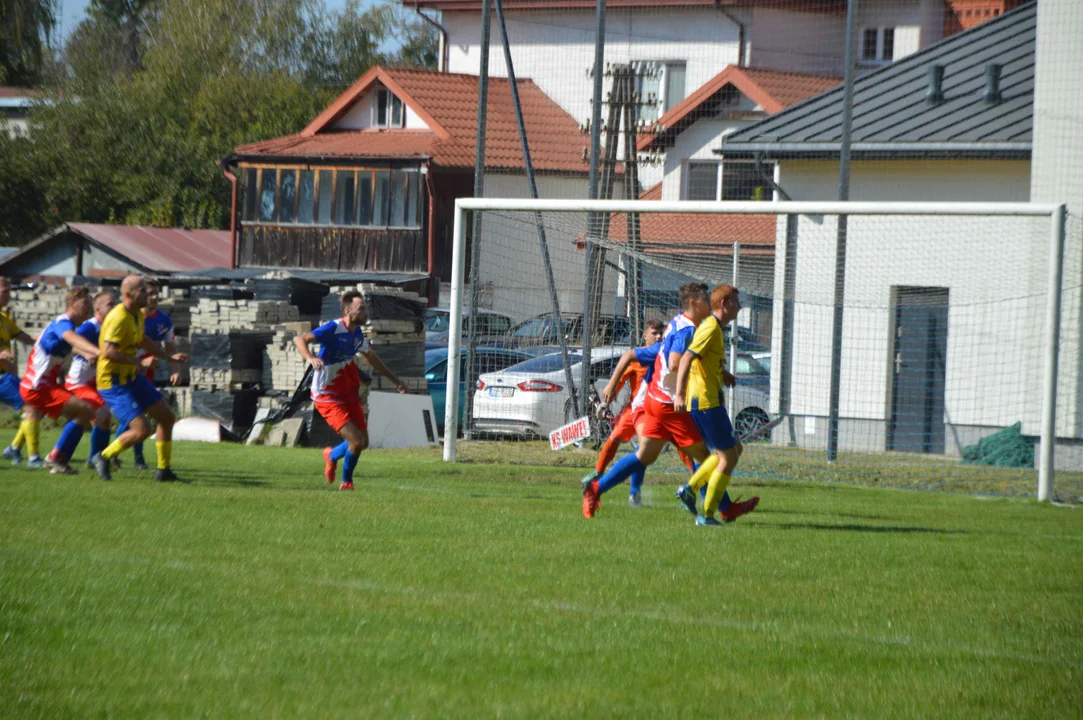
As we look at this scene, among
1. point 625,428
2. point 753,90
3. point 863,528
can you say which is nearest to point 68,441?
point 625,428

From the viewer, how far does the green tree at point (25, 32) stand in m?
15.8

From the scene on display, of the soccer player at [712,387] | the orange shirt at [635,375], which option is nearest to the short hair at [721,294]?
the soccer player at [712,387]

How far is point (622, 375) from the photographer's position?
1176 cm

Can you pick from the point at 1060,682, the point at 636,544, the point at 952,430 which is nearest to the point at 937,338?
the point at 952,430

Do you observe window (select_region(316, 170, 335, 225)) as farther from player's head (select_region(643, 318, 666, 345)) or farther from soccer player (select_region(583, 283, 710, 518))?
soccer player (select_region(583, 283, 710, 518))

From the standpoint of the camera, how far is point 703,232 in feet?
76.8

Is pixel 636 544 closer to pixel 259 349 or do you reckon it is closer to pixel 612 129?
pixel 259 349

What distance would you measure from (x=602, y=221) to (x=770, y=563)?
37.0ft

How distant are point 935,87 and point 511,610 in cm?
1743

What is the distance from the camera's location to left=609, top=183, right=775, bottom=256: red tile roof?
67.7 ft

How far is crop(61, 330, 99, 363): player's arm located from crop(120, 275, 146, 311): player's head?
1.87 feet

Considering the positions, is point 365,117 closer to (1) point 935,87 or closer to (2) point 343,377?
(1) point 935,87

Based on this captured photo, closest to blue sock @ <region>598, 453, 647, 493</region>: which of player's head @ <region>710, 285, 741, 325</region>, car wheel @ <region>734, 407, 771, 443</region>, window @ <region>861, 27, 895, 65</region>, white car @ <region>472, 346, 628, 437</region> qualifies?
player's head @ <region>710, 285, 741, 325</region>

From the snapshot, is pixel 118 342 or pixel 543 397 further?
pixel 543 397
